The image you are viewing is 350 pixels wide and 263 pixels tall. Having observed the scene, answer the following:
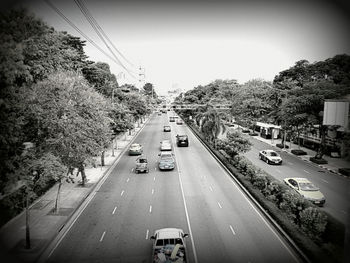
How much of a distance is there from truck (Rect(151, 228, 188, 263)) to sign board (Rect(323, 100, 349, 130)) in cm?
722

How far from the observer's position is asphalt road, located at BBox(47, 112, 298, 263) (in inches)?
495

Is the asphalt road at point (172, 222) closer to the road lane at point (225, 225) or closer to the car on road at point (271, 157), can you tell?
the road lane at point (225, 225)

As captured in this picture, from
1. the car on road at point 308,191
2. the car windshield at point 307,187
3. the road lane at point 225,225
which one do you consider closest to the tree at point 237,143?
the road lane at point 225,225

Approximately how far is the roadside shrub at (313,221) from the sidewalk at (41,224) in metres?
12.0

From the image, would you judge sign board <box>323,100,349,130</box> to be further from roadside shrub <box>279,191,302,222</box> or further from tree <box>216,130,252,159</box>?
tree <box>216,130,252,159</box>

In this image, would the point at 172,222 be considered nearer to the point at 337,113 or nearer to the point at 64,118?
the point at 64,118

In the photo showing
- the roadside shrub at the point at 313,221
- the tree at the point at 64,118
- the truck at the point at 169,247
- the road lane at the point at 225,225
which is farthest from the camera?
the tree at the point at 64,118

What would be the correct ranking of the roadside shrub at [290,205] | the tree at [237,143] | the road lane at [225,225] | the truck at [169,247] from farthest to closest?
1. the tree at [237,143]
2. the roadside shrub at [290,205]
3. the road lane at [225,225]
4. the truck at [169,247]

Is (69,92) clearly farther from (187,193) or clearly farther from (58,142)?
(187,193)

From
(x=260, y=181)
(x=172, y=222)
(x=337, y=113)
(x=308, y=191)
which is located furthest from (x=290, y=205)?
(x=337, y=113)

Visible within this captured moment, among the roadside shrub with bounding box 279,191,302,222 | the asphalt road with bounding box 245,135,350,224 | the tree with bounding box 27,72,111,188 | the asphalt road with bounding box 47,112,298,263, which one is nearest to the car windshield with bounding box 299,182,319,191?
the asphalt road with bounding box 245,135,350,224

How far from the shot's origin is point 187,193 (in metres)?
20.5

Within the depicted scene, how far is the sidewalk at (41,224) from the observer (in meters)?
12.5

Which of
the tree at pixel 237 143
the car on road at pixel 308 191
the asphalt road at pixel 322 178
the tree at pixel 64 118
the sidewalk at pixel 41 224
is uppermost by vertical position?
the tree at pixel 64 118
